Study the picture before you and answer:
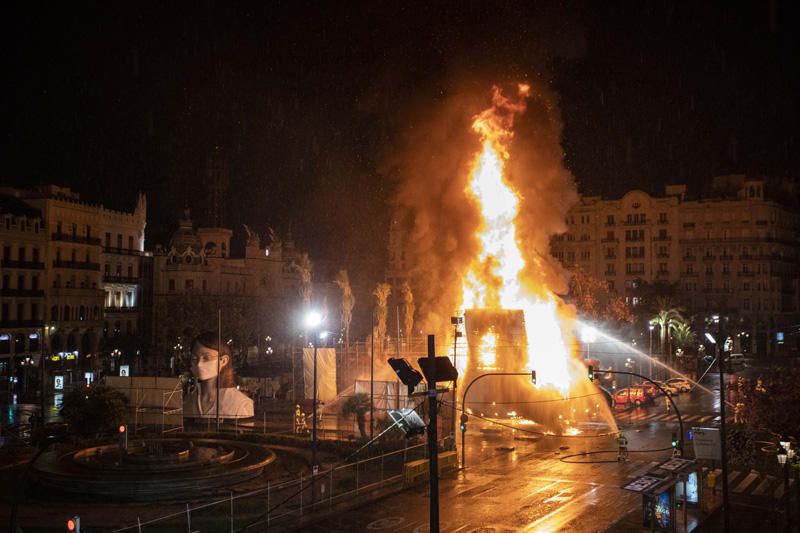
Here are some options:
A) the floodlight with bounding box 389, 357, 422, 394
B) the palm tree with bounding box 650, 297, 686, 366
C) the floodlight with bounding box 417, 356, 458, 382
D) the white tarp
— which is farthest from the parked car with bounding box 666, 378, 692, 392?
the floodlight with bounding box 417, 356, 458, 382

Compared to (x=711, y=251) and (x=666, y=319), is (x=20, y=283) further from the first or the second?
(x=711, y=251)

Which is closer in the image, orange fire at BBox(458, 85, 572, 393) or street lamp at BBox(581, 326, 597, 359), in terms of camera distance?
orange fire at BBox(458, 85, 572, 393)

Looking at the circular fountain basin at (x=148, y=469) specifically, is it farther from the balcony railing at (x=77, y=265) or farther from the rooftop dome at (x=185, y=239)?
the rooftop dome at (x=185, y=239)

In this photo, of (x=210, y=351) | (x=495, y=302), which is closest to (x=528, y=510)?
(x=210, y=351)

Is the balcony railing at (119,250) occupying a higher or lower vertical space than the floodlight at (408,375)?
higher

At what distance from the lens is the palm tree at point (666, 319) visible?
80.9 m

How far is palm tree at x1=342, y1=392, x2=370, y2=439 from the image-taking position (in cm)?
4106

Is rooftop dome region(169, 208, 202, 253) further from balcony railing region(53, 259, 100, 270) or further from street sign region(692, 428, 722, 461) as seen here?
street sign region(692, 428, 722, 461)

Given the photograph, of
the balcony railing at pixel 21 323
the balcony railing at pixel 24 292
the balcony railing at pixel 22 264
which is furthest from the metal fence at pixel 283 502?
the balcony railing at pixel 22 264

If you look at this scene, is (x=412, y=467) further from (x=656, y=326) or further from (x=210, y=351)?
(x=656, y=326)

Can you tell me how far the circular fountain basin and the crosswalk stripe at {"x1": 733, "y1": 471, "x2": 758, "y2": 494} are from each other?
19.0 m

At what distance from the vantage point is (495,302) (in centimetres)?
5753

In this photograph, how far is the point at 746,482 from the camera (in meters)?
33.6

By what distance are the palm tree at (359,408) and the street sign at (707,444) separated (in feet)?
54.5
